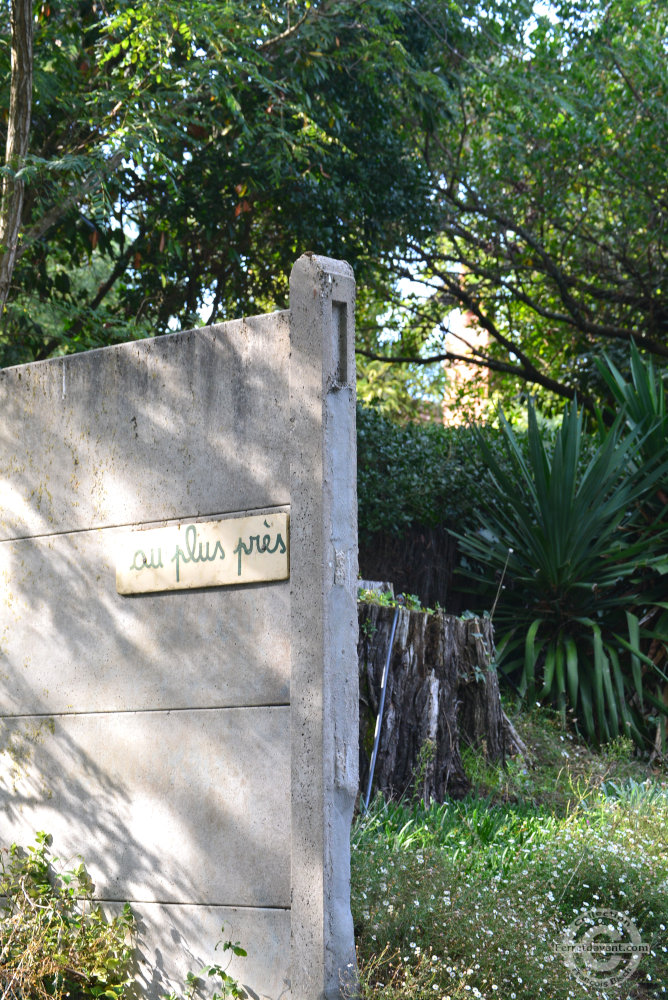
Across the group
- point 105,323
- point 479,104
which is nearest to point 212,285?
point 105,323

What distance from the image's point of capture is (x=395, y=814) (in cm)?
499

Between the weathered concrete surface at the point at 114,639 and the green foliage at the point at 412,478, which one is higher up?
the green foliage at the point at 412,478

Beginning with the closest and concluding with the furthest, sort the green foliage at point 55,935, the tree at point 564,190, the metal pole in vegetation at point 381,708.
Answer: the green foliage at point 55,935 → the metal pole in vegetation at point 381,708 → the tree at point 564,190

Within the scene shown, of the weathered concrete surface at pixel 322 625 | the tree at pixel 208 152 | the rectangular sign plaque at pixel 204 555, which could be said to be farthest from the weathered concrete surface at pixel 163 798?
the tree at pixel 208 152

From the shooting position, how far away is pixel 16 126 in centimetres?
602

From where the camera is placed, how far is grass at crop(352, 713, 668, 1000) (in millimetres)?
3541

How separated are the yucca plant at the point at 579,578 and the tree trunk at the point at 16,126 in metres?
3.76

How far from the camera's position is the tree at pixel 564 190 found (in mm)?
10461

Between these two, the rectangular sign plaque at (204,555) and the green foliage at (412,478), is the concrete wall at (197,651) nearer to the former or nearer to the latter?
the rectangular sign plaque at (204,555)

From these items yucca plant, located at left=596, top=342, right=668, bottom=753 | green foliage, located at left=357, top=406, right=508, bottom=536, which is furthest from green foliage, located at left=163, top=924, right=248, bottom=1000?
green foliage, located at left=357, top=406, right=508, bottom=536

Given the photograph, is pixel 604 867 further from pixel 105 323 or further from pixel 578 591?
pixel 105 323

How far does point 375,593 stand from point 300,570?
2.87 meters

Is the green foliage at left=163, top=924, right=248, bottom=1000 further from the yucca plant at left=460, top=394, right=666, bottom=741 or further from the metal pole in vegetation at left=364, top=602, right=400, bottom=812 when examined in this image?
the yucca plant at left=460, top=394, right=666, bottom=741

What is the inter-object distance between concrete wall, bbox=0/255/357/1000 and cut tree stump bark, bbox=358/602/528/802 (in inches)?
71.5
